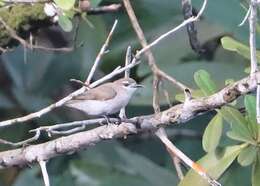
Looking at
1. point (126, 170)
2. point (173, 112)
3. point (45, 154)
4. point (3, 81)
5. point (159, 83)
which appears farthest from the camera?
point (3, 81)

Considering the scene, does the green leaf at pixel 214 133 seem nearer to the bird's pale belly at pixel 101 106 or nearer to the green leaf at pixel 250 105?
the green leaf at pixel 250 105

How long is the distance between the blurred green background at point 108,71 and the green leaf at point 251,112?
0.77 metres

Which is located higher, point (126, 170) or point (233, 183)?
point (233, 183)

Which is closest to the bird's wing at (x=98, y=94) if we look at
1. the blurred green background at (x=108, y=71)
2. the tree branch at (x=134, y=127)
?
the blurred green background at (x=108, y=71)

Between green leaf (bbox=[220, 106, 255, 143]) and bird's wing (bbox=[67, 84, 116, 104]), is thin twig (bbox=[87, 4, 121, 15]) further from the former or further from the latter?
green leaf (bbox=[220, 106, 255, 143])

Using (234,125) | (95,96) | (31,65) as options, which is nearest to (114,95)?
(95,96)

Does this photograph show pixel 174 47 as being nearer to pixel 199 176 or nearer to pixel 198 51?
pixel 198 51

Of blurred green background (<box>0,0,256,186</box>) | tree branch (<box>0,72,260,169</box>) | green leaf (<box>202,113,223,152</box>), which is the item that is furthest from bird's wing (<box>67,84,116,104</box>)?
green leaf (<box>202,113,223,152</box>)

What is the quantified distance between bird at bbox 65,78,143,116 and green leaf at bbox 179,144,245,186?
372mm

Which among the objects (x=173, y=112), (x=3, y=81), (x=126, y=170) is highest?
(x=173, y=112)

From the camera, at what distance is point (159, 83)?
8.80 feet

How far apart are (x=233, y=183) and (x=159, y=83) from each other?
38 cm

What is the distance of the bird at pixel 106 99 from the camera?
2.84 meters

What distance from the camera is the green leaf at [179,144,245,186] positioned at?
2475mm
